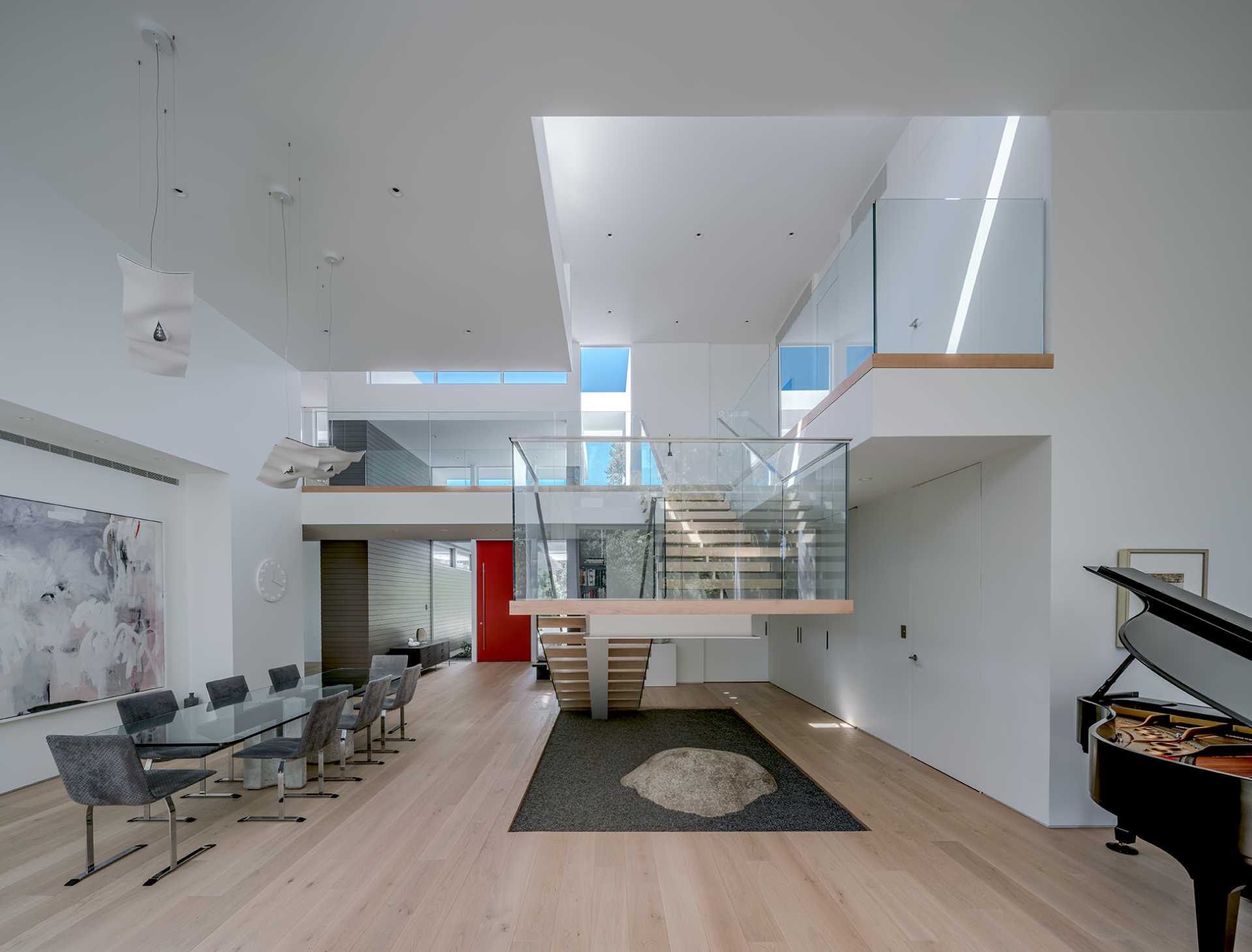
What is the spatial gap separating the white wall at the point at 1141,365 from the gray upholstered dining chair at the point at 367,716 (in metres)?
5.11

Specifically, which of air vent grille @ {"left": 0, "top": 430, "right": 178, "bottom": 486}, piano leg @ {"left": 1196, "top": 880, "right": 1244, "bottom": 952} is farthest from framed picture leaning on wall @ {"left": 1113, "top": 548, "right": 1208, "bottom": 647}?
air vent grille @ {"left": 0, "top": 430, "right": 178, "bottom": 486}

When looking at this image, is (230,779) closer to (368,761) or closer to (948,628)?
(368,761)

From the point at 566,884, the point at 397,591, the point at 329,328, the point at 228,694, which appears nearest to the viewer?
the point at 566,884

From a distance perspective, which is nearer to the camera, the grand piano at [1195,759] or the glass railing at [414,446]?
the grand piano at [1195,759]

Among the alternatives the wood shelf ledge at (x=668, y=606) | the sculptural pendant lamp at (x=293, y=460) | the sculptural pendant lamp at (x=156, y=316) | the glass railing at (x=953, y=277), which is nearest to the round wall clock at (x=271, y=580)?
the sculptural pendant lamp at (x=293, y=460)

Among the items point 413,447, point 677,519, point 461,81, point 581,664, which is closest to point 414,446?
point 413,447

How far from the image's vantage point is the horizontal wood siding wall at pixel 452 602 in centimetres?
1437

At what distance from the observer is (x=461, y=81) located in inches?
143

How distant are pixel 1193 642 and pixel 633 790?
3757mm

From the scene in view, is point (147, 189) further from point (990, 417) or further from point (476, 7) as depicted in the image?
point (990, 417)

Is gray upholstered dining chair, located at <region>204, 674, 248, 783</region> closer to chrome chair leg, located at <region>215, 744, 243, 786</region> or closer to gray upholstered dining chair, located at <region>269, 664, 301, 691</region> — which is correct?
chrome chair leg, located at <region>215, 744, 243, 786</region>

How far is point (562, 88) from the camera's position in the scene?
3770 millimetres

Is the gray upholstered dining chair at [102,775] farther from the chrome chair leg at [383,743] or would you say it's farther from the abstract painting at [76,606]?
the chrome chair leg at [383,743]

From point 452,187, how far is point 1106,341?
4563 millimetres
